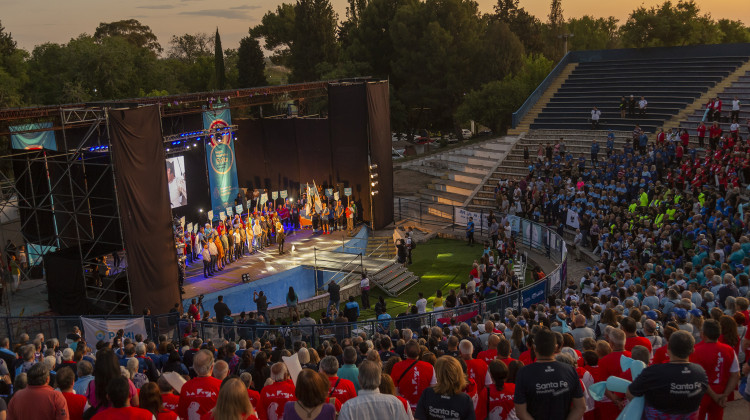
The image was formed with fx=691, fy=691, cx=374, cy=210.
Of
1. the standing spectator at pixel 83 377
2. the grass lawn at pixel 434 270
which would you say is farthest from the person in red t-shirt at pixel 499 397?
the grass lawn at pixel 434 270

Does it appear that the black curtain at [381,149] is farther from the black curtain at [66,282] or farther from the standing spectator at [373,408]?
the standing spectator at [373,408]

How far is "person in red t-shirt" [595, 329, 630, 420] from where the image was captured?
604cm

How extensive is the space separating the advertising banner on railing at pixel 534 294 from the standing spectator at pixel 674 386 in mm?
11393

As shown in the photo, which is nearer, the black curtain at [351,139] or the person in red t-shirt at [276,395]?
the person in red t-shirt at [276,395]

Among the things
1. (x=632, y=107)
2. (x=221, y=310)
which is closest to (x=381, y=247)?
(x=221, y=310)

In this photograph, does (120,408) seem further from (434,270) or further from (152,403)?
(434,270)

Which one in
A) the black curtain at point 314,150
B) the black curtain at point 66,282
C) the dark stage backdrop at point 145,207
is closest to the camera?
the dark stage backdrop at point 145,207

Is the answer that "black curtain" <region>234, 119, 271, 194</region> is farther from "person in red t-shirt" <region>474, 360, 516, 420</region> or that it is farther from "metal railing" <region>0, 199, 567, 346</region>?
"person in red t-shirt" <region>474, 360, 516, 420</region>

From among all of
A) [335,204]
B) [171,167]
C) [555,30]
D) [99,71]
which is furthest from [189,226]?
[555,30]

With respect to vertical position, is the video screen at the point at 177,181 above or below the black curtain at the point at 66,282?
above

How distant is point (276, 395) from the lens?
19.8 ft

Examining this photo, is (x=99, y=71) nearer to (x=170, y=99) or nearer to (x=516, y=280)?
(x=170, y=99)

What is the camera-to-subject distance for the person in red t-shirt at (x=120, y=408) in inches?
195

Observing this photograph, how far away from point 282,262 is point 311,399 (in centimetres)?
1863
